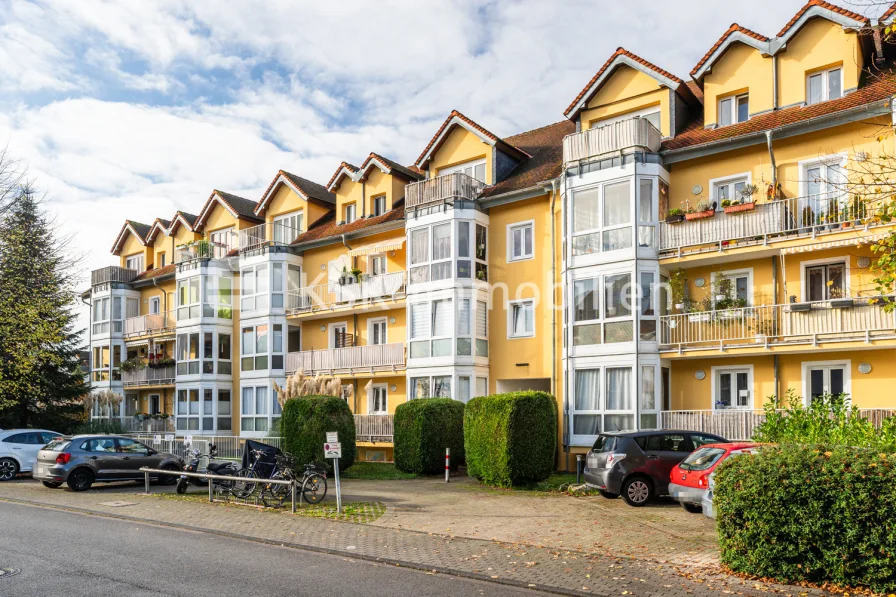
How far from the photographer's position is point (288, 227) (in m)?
34.4

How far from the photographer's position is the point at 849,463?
8945 mm

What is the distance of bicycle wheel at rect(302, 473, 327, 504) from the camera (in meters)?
17.0

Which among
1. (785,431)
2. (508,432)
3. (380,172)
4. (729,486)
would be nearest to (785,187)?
(785,431)

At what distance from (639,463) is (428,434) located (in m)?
7.88

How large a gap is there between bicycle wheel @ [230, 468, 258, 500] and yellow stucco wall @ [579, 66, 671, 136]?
1470 centimetres

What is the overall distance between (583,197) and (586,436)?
6.99 m

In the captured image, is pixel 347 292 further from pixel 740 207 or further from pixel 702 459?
pixel 702 459

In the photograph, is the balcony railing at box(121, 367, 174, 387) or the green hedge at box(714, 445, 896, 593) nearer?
the green hedge at box(714, 445, 896, 593)

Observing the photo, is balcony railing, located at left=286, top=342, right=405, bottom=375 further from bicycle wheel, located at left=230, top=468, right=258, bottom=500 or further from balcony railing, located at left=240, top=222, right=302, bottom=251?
bicycle wheel, located at left=230, top=468, right=258, bottom=500

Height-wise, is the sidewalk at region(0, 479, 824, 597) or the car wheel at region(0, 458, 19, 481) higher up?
the sidewalk at region(0, 479, 824, 597)

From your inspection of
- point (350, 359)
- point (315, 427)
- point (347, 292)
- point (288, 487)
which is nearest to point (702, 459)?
point (288, 487)

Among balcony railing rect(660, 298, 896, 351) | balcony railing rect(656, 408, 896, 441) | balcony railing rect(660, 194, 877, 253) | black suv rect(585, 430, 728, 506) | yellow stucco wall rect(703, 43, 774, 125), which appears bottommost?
black suv rect(585, 430, 728, 506)

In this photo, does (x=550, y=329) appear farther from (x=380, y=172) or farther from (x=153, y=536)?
(x=153, y=536)

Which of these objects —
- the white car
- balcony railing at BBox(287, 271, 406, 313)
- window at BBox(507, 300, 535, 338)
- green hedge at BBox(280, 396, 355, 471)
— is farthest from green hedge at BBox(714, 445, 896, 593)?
the white car
